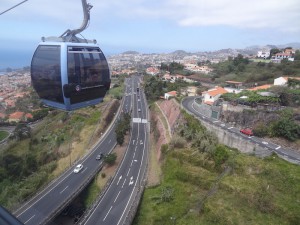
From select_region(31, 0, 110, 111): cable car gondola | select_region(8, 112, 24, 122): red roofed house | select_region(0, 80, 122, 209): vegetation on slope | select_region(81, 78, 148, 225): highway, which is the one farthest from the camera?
select_region(8, 112, 24, 122): red roofed house

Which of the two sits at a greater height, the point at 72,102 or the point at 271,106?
the point at 72,102

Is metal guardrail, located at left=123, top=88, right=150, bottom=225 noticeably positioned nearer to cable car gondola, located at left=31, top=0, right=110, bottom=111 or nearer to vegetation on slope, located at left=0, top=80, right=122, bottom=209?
vegetation on slope, located at left=0, top=80, right=122, bottom=209

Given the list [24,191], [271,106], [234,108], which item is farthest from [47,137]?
[271,106]

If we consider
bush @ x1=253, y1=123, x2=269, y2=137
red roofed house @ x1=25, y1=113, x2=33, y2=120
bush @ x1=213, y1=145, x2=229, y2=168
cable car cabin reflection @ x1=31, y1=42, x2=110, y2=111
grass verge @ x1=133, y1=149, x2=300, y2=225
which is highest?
cable car cabin reflection @ x1=31, y1=42, x2=110, y2=111

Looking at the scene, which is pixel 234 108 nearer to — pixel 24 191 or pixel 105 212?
pixel 105 212

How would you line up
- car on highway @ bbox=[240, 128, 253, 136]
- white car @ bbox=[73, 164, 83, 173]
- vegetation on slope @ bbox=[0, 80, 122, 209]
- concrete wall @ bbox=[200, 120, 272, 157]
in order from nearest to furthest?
concrete wall @ bbox=[200, 120, 272, 157] < car on highway @ bbox=[240, 128, 253, 136] < vegetation on slope @ bbox=[0, 80, 122, 209] < white car @ bbox=[73, 164, 83, 173]

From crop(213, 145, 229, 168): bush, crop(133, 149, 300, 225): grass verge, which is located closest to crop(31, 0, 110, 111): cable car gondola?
crop(133, 149, 300, 225): grass verge

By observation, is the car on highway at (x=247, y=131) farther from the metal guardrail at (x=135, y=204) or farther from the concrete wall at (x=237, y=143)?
the metal guardrail at (x=135, y=204)
